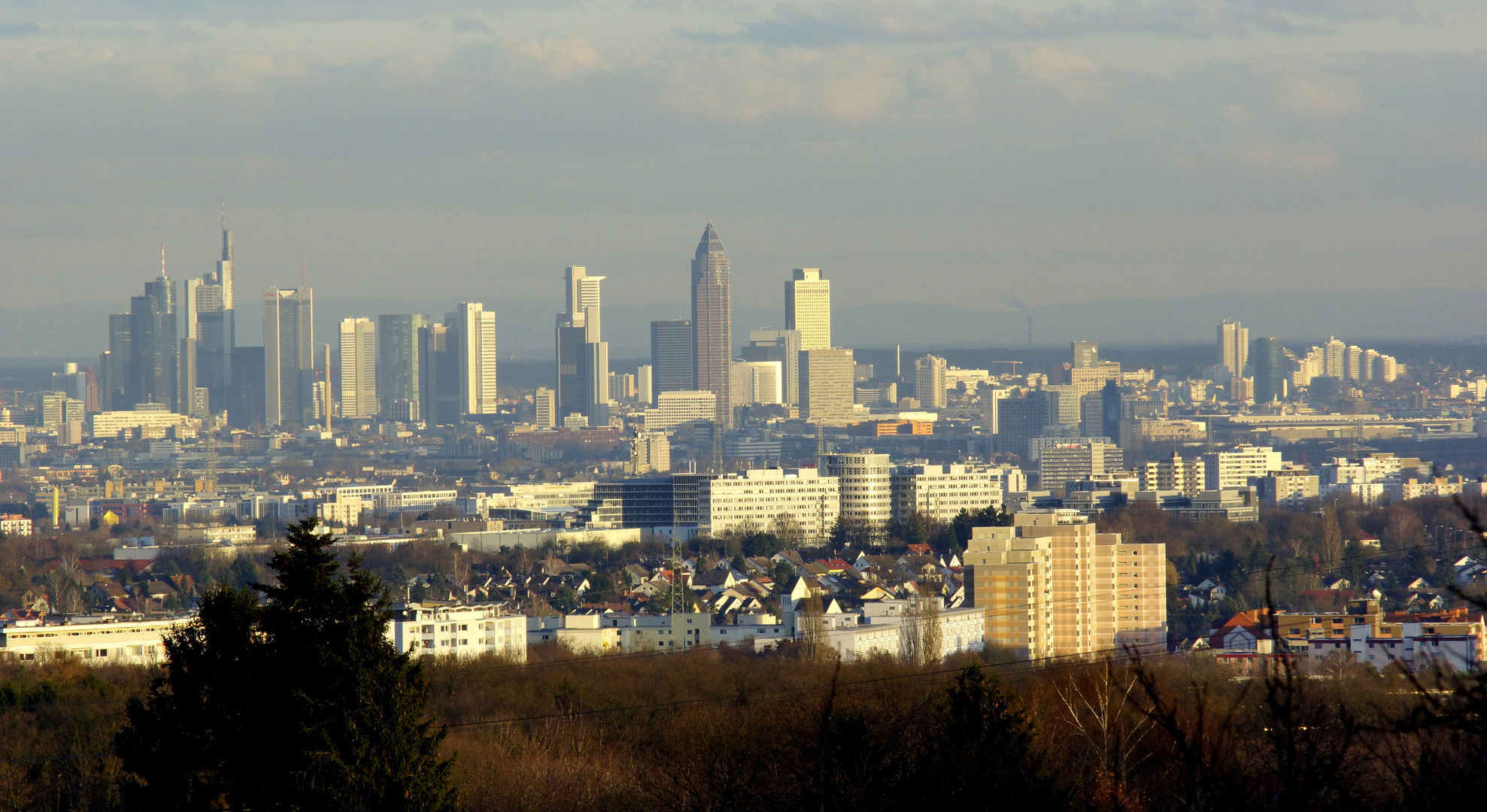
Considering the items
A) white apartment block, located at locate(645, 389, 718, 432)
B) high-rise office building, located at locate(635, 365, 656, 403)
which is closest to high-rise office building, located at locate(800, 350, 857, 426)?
white apartment block, located at locate(645, 389, 718, 432)

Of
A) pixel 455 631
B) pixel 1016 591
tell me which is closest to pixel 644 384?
pixel 1016 591

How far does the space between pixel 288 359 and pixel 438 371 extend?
971 cm

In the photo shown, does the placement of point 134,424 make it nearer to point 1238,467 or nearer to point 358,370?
point 358,370

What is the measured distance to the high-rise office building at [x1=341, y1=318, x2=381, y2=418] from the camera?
124 meters

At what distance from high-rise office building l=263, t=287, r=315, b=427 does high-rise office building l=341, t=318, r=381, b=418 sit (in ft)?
8.43


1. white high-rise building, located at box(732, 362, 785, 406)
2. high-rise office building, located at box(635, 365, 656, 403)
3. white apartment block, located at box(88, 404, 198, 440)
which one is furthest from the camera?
high-rise office building, located at box(635, 365, 656, 403)

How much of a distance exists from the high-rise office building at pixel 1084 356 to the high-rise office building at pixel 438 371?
126ft

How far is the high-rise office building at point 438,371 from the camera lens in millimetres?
122812

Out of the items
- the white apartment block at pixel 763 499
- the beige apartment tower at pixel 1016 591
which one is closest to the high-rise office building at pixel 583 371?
the white apartment block at pixel 763 499

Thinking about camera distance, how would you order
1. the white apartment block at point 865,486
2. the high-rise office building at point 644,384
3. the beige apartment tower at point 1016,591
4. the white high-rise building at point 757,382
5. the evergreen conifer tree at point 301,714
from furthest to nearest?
1. the high-rise office building at point 644,384
2. the white high-rise building at point 757,382
3. the white apartment block at point 865,486
4. the beige apartment tower at point 1016,591
5. the evergreen conifer tree at point 301,714

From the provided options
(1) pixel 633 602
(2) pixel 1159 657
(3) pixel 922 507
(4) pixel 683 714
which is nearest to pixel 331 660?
(4) pixel 683 714

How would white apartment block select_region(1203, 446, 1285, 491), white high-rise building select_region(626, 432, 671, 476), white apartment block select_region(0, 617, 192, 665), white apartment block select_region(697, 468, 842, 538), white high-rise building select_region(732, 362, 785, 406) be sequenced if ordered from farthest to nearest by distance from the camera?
white high-rise building select_region(732, 362, 785, 406), white high-rise building select_region(626, 432, 671, 476), white apartment block select_region(1203, 446, 1285, 491), white apartment block select_region(697, 468, 842, 538), white apartment block select_region(0, 617, 192, 665)

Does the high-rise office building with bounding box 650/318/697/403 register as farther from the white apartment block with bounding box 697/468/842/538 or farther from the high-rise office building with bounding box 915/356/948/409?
the white apartment block with bounding box 697/468/842/538

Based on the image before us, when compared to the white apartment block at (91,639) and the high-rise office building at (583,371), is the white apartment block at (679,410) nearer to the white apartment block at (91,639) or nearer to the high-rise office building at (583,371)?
the high-rise office building at (583,371)
